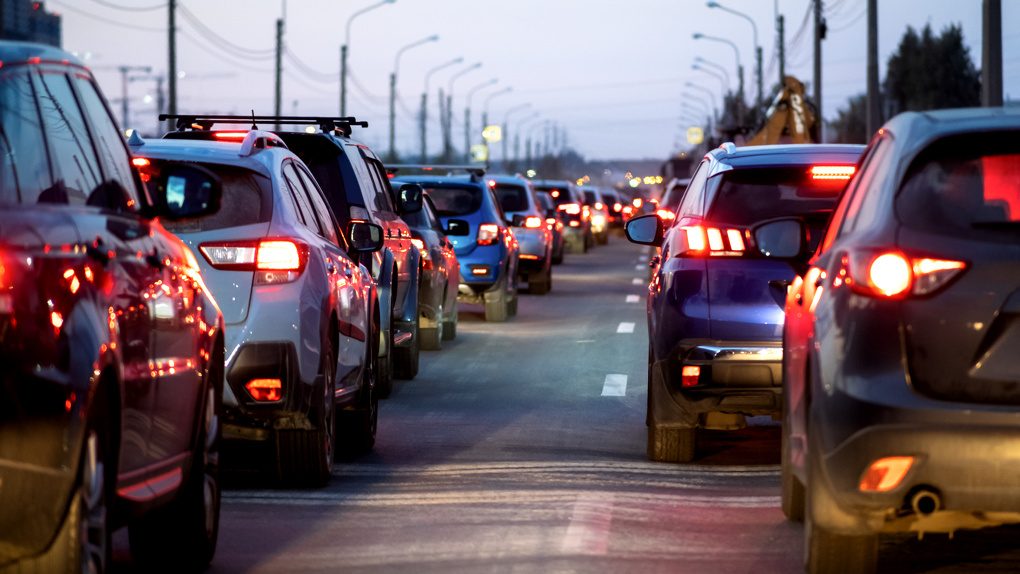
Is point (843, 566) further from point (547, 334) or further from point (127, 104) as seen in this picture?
point (127, 104)

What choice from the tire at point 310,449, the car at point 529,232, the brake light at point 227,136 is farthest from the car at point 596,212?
the tire at point 310,449

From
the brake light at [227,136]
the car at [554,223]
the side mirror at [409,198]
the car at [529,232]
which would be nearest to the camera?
the brake light at [227,136]

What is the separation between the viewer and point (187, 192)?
586cm

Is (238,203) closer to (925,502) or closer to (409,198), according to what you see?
(925,502)

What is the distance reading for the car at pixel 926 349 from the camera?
16.8 ft

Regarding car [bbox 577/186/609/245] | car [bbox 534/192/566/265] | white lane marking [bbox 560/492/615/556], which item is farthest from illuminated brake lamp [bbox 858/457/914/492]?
car [bbox 577/186/609/245]

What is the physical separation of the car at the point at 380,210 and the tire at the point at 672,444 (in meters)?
2.87

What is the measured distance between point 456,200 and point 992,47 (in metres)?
7.40

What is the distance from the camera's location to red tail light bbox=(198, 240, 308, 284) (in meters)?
8.07

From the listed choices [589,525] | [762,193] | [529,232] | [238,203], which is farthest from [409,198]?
[529,232]

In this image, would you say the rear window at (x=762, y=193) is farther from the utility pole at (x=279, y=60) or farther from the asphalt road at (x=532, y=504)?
the utility pole at (x=279, y=60)

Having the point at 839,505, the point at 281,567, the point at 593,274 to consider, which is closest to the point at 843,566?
the point at 839,505

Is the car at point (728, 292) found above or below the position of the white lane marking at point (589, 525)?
above

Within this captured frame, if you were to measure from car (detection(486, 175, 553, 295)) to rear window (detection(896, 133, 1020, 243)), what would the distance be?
20919mm
